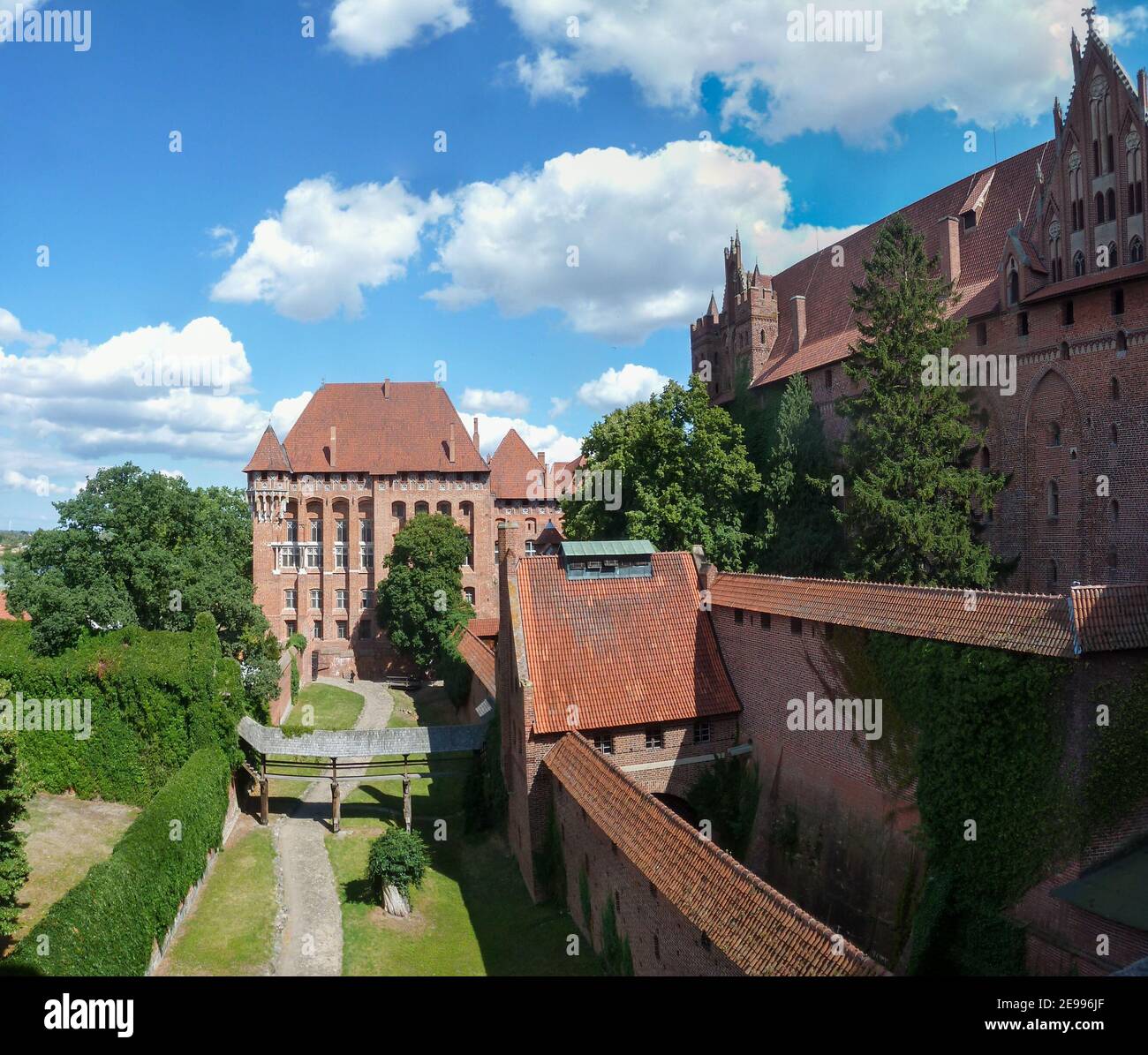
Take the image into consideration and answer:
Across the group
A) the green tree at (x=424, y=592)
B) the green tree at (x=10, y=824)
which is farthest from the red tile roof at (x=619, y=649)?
the green tree at (x=424, y=592)

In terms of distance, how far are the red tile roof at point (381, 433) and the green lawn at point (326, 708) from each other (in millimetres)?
16121

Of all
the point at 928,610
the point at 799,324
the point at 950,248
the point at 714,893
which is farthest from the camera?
the point at 799,324

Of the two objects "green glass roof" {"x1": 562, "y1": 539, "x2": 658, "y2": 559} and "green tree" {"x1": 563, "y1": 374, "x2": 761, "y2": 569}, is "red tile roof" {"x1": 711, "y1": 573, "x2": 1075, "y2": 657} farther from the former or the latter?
"green tree" {"x1": 563, "y1": 374, "x2": 761, "y2": 569}

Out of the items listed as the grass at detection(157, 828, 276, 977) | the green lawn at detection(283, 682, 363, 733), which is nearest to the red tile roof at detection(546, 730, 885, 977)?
the grass at detection(157, 828, 276, 977)

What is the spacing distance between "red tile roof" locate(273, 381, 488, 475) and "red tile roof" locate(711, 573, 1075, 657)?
37.5 metres

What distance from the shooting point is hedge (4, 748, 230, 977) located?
1397 cm

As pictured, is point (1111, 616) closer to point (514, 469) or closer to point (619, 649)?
point (619, 649)

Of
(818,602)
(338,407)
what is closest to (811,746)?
(818,602)

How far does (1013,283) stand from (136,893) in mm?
34196

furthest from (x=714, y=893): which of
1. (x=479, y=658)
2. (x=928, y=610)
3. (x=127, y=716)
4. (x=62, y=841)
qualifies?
(x=479, y=658)

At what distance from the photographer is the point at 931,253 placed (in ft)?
119
